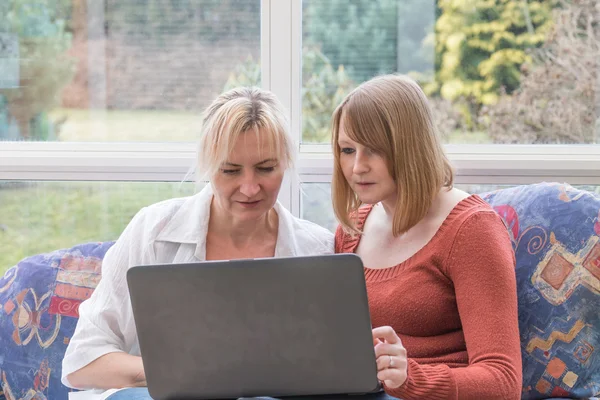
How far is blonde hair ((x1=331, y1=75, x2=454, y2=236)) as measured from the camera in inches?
65.8

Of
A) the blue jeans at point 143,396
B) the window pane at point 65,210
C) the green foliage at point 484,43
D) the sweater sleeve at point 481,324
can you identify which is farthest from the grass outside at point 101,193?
the blue jeans at point 143,396

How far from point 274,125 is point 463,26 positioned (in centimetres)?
86

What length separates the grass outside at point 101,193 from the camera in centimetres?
244

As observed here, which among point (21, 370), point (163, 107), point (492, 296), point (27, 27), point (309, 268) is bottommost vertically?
point (21, 370)

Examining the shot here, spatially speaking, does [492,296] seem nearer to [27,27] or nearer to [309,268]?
[309,268]

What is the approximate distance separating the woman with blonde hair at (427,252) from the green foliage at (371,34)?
68 cm

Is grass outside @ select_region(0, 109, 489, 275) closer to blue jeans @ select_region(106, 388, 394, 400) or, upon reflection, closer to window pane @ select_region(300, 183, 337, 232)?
window pane @ select_region(300, 183, 337, 232)

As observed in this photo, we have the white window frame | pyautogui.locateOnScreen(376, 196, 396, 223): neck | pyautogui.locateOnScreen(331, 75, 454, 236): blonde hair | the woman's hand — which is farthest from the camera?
the white window frame

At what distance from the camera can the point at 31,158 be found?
7.86 feet

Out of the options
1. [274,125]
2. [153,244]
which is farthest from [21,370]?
[274,125]

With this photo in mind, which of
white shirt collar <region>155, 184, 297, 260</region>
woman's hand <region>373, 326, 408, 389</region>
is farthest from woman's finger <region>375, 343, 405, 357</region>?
white shirt collar <region>155, 184, 297, 260</region>

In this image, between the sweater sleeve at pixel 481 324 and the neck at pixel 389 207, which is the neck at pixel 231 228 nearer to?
the neck at pixel 389 207

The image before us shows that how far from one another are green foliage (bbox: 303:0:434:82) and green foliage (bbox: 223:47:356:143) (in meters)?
0.03

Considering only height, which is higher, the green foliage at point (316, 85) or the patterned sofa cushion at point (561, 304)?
the green foliage at point (316, 85)
